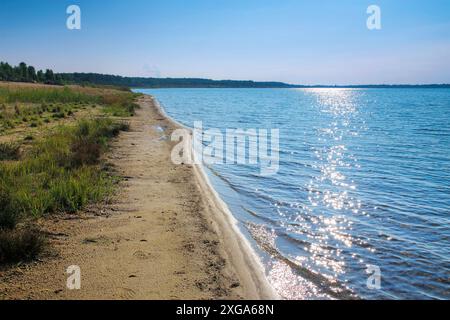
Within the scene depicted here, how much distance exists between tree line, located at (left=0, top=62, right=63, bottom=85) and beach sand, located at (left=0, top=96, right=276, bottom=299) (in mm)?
90948

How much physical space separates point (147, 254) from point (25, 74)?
9753 cm

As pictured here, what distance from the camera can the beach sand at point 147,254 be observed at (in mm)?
5562

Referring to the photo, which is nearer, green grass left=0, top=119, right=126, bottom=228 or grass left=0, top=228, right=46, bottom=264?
grass left=0, top=228, right=46, bottom=264

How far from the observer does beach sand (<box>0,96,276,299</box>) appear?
5.56m

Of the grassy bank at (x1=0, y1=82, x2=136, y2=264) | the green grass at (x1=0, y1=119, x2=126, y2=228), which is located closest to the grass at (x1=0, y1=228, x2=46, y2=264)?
the grassy bank at (x1=0, y1=82, x2=136, y2=264)

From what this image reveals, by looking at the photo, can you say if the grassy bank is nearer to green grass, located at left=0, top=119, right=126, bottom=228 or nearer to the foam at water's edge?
green grass, located at left=0, top=119, right=126, bottom=228

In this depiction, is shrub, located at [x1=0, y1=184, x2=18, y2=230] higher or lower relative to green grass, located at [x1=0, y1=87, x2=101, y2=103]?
lower

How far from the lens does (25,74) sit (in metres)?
89.3

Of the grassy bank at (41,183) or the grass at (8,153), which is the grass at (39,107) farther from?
the grass at (8,153)

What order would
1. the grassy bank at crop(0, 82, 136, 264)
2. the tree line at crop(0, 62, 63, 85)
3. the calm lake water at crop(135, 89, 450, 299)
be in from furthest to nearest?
the tree line at crop(0, 62, 63, 85), the calm lake water at crop(135, 89, 450, 299), the grassy bank at crop(0, 82, 136, 264)

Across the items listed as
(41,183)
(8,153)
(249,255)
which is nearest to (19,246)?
(41,183)

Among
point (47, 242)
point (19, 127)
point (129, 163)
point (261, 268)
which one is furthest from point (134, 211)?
point (19, 127)

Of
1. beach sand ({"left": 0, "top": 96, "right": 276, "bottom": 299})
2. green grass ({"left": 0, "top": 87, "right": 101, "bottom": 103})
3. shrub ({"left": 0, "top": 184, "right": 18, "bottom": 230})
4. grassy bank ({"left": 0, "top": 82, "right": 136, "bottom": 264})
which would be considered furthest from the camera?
green grass ({"left": 0, "top": 87, "right": 101, "bottom": 103})
